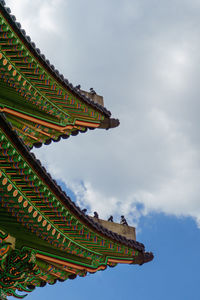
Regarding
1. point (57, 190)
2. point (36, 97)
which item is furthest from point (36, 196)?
point (36, 97)

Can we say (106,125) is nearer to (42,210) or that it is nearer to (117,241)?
(117,241)

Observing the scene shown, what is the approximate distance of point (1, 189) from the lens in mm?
Answer: 8078

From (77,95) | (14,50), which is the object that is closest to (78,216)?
(14,50)

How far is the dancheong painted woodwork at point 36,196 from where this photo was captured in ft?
27.4

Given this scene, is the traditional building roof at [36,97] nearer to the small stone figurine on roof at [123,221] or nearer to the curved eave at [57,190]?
the curved eave at [57,190]

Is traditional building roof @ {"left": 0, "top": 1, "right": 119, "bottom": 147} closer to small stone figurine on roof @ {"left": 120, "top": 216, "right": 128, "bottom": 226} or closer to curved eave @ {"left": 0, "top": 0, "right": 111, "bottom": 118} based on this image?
curved eave @ {"left": 0, "top": 0, "right": 111, "bottom": 118}

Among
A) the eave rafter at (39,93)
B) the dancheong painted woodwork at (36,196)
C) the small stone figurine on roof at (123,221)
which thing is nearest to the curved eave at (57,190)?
the dancheong painted woodwork at (36,196)

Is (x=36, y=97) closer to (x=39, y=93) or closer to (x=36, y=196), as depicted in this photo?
(x=39, y=93)

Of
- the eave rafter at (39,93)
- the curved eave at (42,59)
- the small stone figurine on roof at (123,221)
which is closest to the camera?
the curved eave at (42,59)

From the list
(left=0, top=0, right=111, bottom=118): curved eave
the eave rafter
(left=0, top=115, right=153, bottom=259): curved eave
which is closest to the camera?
(left=0, top=115, right=153, bottom=259): curved eave

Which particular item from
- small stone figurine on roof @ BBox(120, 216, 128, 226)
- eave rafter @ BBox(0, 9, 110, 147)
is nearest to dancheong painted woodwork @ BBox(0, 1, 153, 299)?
eave rafter @ BBox(0, 9, 110, 147)

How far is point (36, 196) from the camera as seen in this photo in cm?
882

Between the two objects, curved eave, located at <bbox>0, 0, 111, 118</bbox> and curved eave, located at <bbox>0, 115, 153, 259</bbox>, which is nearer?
curved eave, located at <bbox>0, 115, 153, 259</bbox>

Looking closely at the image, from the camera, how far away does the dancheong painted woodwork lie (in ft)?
27.4
